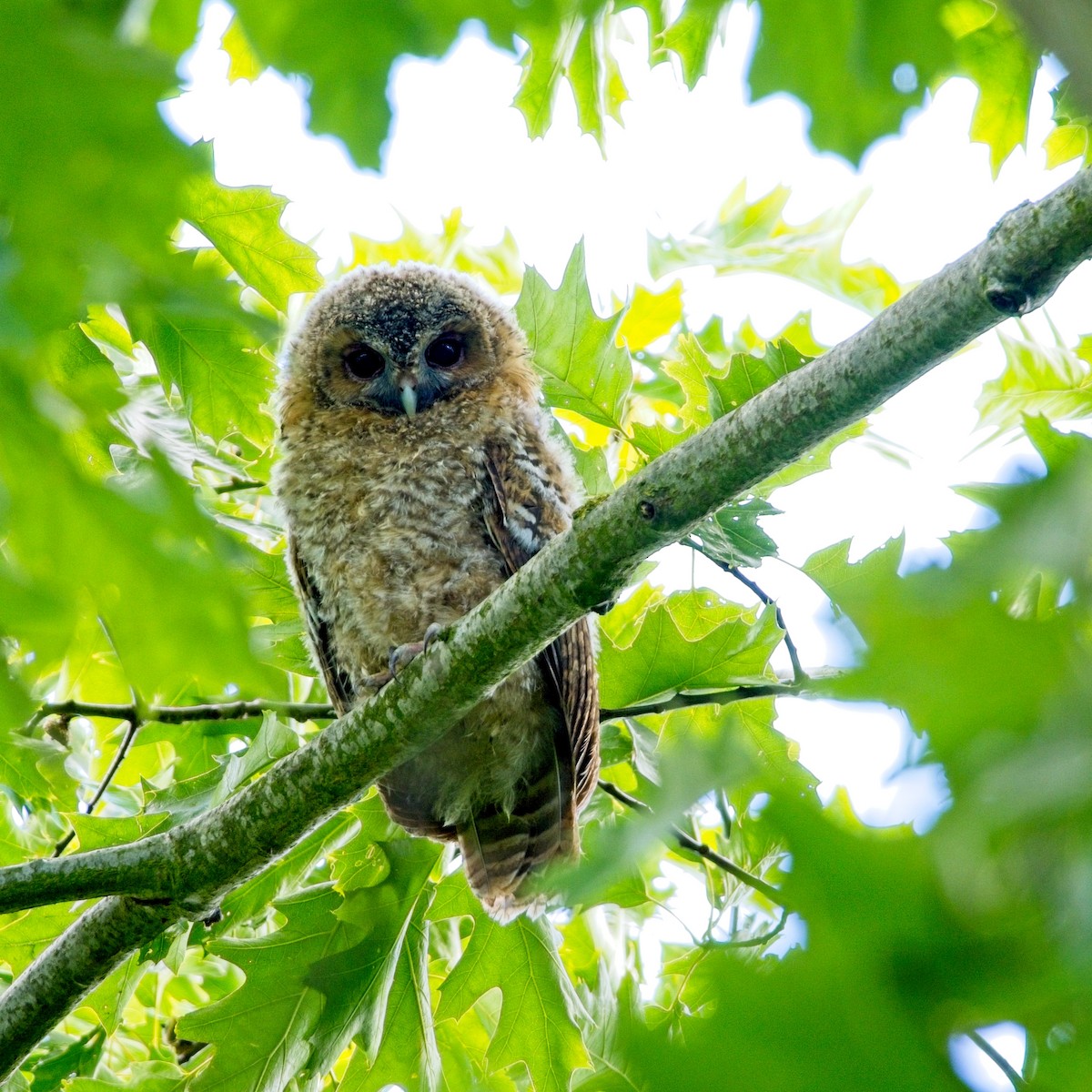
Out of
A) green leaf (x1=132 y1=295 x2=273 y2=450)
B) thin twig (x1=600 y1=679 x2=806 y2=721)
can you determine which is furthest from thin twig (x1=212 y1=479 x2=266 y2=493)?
thin twig (x1=600 y1=679 x2=806 y2=721)

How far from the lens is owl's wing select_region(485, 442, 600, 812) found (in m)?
3.45

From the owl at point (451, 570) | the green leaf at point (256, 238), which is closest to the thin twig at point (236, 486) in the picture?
the owl at point (451, 570)

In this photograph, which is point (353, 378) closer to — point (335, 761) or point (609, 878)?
point (335, 761)

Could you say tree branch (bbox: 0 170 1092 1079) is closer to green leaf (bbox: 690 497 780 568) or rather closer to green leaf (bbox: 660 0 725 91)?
green leaf (bbox: 690 497 780 568)

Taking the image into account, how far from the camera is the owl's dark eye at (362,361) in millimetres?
4523

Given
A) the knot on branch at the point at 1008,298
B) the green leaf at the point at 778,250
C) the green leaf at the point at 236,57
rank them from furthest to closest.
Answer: the green leaf at the point at 778,250, the green leaf at the point at 236,57, the knot on branch at the point at 1008,298

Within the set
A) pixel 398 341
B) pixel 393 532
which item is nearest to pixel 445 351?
pixel 398 341

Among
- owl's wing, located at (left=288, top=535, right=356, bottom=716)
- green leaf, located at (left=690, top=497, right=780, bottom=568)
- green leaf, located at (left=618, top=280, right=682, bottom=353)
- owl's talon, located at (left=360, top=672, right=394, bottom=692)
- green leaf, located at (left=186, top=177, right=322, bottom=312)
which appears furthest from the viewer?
green leaf, located at (left=618, top=280, right=682, bottom=353)

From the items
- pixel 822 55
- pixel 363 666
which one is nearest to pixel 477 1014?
pixel 363 666

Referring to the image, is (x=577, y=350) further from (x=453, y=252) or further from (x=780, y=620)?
(x=453, y=252)

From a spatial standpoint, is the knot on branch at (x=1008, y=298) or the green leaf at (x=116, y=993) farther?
Result: the green leaf at (x=116, y=993)

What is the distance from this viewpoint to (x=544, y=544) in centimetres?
367

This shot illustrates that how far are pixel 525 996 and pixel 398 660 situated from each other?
3.41 ft

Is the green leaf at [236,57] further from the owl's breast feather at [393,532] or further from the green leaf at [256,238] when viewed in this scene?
the owl's breast feather at [393,532]
